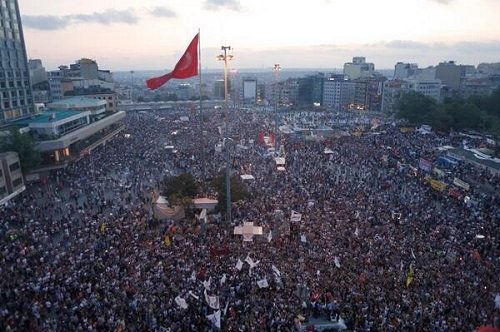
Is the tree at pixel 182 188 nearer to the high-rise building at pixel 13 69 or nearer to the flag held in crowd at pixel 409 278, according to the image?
the flag held in crowd at pixel 409 278

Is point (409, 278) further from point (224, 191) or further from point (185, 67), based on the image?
point (185, 67)

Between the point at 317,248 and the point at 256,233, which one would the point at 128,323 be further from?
the point at 317,248

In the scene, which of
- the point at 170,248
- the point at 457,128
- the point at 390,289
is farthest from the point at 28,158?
the point at 457,128

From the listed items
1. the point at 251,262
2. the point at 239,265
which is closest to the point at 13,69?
the point at 239,265

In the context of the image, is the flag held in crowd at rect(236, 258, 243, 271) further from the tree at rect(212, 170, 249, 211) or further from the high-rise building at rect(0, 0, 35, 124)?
the high-rise building at rect(0, 0, 35, 124)

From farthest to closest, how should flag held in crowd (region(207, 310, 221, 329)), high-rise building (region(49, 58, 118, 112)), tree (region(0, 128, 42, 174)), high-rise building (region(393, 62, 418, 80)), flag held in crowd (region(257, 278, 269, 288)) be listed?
high-rise building (region(393, 62, 418, 80)) → high-rise building (region(49, 58, 118, 112)) → tree (region(0, 128, 42, 174)) → flag held in crowd (region(257, 278, 269, 288)) → flag held in crowd (region(207, 310, 221, 329))

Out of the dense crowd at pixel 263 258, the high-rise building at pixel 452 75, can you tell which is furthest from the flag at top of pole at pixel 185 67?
the high-rise building at pixel 452 75

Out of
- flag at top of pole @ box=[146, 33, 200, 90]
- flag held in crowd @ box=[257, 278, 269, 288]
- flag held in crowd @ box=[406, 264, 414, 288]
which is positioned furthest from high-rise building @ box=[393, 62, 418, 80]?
flag held in crowd @ box=[257, 278, 269, 288]
